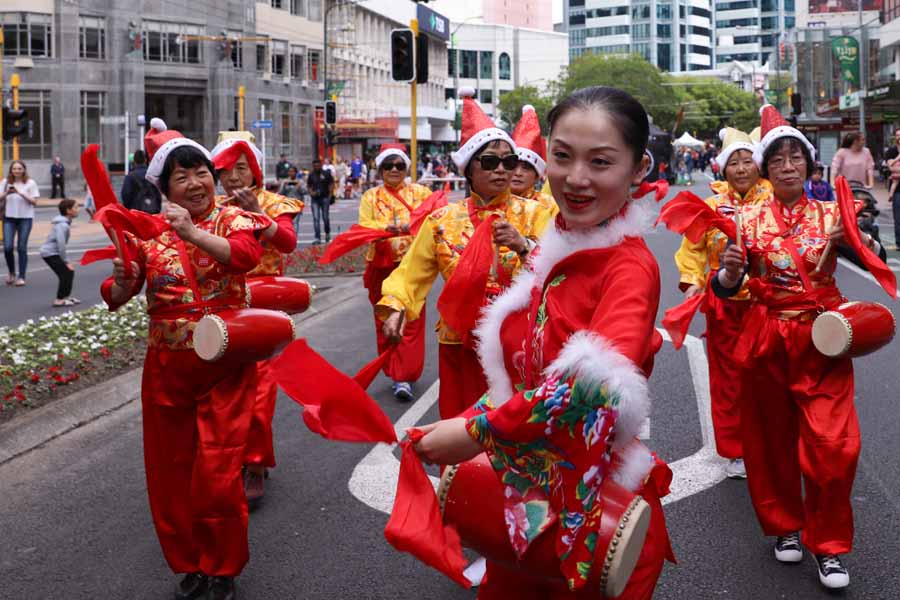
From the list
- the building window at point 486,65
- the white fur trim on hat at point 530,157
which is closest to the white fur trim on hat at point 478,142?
the white fur trim on hat at point 530,157

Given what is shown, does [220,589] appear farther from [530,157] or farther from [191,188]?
[530,157]

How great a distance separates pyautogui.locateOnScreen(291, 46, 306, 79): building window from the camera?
71562 millimetres

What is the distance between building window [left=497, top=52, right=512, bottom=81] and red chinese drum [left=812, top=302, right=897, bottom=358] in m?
134

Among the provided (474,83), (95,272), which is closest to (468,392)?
(95,272)

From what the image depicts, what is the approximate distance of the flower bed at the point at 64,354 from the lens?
323 inches

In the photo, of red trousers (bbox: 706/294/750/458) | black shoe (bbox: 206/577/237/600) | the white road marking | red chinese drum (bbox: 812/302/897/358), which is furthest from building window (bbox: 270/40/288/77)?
red chinese drum (bbox: 812/302/897/358)

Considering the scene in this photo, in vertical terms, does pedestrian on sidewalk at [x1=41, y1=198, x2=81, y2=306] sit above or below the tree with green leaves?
below

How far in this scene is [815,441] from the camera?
4.87m

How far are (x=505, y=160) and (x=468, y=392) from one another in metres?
1.17

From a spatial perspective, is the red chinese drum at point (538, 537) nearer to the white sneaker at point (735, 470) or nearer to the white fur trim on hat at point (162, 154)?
the white fur trim on hat at point (162, 154)

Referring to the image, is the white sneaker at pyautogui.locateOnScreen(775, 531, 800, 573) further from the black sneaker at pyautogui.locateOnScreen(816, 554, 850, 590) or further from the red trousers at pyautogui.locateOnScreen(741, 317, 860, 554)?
the black sneaker at pyautogui.locateOnScreen(816, 554, 850, 590)

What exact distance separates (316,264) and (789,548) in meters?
14.1

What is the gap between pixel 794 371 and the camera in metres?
5.01

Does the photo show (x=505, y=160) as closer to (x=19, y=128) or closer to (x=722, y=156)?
(x=722, y=156)
